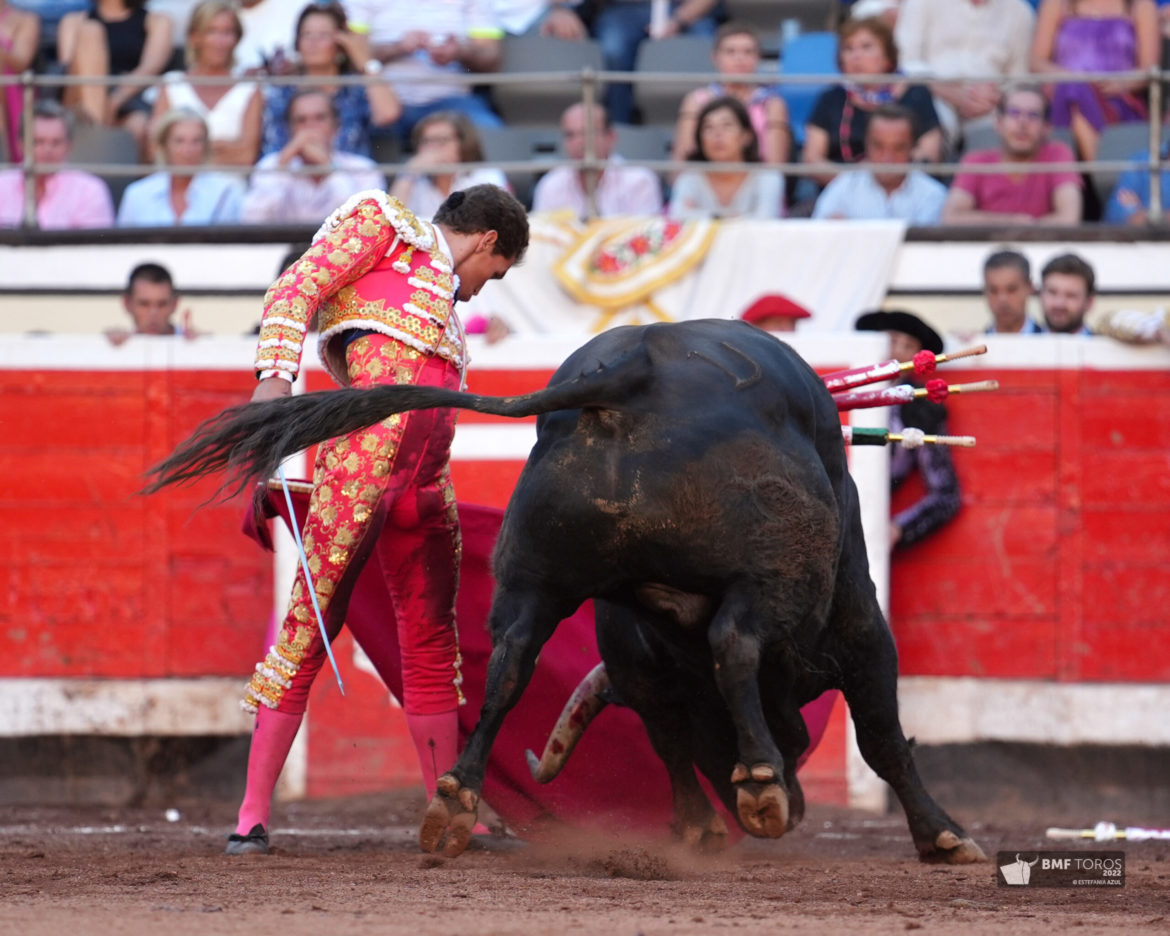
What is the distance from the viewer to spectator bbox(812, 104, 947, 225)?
718cm

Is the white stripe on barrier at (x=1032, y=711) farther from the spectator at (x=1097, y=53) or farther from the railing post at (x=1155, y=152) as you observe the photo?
the spectator at (x=1097, y=53)

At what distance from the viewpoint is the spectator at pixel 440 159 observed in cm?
713

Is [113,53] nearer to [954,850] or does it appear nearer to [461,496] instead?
[461,496]

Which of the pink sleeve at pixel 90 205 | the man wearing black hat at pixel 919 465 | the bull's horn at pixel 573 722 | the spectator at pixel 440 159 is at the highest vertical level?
the spectator at pixel 440 159

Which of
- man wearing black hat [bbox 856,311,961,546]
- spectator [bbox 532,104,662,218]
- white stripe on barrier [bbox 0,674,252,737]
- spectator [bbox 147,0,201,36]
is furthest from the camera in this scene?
spectator [bbox 147,0,201,36]

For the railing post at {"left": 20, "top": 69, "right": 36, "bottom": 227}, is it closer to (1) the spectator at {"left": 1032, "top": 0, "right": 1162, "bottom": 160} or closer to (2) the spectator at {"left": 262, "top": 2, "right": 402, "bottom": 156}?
(2) the spectator at {"left": 262, "top": 2, "right": 402, "bottom": 156}

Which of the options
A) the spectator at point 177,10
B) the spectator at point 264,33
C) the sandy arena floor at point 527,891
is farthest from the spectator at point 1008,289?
A: the spectator at point 177,10

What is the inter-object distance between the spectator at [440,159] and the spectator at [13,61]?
1.98 meters

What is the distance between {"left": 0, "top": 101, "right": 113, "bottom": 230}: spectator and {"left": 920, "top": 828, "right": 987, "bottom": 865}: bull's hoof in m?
4.87

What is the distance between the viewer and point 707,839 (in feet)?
13.7

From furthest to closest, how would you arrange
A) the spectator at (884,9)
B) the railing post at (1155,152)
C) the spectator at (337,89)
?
the spectator at (884,9)
the spectator at (337,89)
the railing post at (1155,152)

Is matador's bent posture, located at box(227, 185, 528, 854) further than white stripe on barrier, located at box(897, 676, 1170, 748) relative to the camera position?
No

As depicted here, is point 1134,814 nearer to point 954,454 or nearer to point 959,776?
point 959,776

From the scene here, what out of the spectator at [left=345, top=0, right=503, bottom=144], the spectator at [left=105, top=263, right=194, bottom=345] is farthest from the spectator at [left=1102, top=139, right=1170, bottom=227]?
the spectator at [left=105, top=263, right=194, bottom=345]
